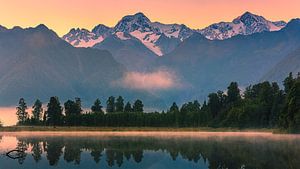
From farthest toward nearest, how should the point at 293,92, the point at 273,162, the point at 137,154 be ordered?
1. the point at 293,92
2. the point at 137,154
3. the point at 273,162

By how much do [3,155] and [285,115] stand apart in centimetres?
9116

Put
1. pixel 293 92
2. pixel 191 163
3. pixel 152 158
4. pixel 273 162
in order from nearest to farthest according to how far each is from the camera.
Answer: pixel 273 162 < pixel 191 163 < pixel 152 158 < pixel 293 92

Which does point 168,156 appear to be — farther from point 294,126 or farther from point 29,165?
point 294,126

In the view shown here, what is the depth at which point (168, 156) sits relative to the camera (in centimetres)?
9069

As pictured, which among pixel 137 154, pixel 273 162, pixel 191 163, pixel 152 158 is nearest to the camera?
pixel 273 162

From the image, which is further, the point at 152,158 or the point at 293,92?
the point at 293,92

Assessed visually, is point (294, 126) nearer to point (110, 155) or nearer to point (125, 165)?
point (110, 155)

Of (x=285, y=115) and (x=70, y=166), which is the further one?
(x=285, y=115)

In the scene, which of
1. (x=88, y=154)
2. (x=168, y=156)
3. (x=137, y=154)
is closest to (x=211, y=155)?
(x=168, y=156)

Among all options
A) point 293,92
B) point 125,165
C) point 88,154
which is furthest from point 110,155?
point 293,92

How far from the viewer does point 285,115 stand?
6260 inches

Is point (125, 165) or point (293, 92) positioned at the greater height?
point (293, 92)

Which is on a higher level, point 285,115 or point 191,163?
point 285,115

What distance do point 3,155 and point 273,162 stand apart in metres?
42.1
